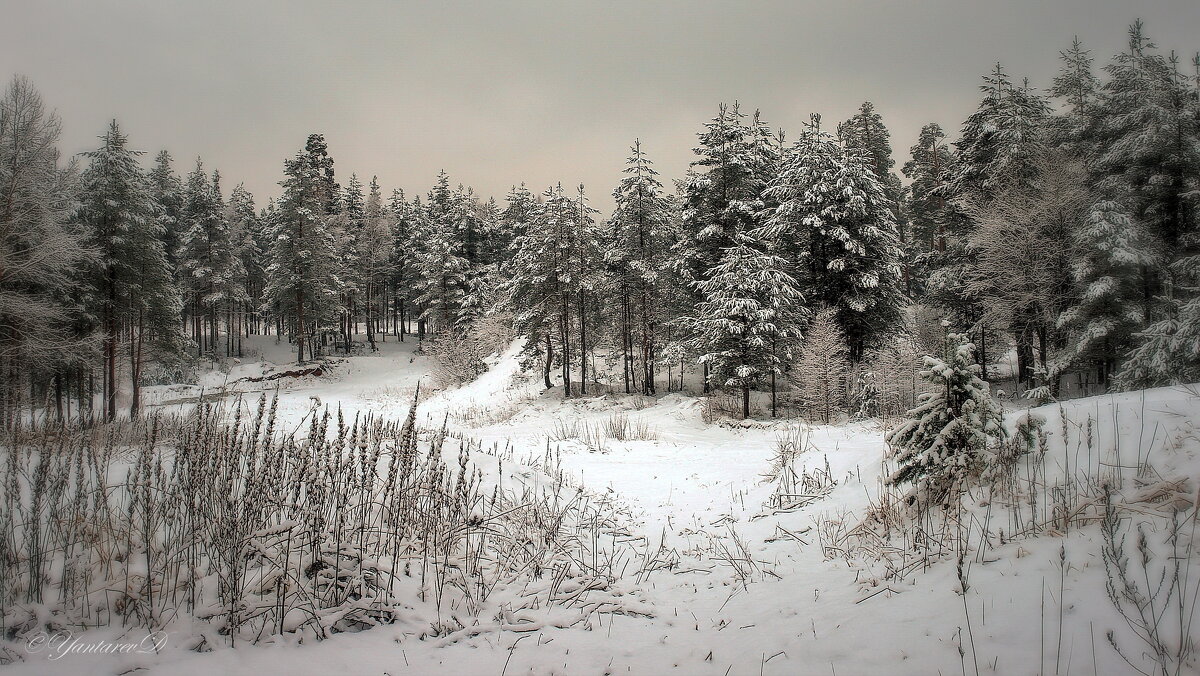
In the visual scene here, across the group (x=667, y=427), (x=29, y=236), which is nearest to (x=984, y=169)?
(x=667, y=427)

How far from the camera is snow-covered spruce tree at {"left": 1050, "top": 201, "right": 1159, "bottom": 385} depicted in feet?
58.9

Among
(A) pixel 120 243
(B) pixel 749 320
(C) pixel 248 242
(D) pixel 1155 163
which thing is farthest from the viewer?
(C) pixel 248 242

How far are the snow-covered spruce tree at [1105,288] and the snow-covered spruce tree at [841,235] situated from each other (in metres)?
6.37

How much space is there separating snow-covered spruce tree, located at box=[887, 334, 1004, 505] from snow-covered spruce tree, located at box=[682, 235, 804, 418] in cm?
1691

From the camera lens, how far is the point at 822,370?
70.6ft

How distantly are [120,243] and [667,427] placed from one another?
85.6ft

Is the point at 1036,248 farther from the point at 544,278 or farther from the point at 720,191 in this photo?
the point at 544,278

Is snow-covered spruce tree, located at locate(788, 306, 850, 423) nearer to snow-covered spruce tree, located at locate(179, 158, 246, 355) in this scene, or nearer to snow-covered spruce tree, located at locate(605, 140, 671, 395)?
snow-covered spruce tree, located at locate(605, 140, 671, 395)

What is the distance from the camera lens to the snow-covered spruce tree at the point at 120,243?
74.2ft

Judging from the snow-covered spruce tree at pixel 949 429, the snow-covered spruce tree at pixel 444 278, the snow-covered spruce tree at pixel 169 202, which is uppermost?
the snow-covered spruce tree at pixel 169 202

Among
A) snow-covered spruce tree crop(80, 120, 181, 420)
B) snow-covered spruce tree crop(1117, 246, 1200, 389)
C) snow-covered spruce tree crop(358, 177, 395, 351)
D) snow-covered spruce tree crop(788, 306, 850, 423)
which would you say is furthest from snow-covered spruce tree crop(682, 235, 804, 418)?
snow-covered spruce tree crop(358, 177, 395, 351)

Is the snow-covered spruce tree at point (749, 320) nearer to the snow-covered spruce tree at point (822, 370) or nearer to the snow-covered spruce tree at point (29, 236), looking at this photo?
the snow-covered spruce tree at point (822, 370)

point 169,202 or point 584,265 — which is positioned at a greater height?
point 169,202

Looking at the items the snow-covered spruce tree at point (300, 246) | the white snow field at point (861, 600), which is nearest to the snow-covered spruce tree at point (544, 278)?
the snow-covered spruce tree at point (300, 246)
